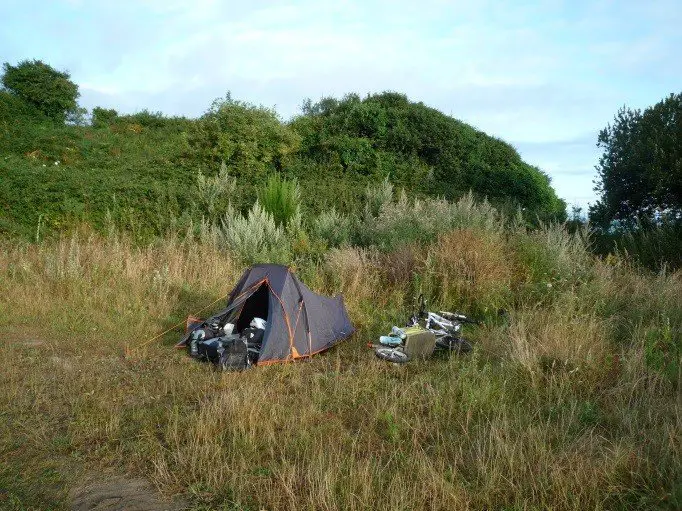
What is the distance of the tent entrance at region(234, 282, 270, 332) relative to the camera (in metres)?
8.78

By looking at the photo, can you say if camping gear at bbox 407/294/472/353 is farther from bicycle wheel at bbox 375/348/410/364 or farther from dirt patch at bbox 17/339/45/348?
dirt patch at bbox 17/339/45/348

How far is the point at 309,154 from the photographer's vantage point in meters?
20.8

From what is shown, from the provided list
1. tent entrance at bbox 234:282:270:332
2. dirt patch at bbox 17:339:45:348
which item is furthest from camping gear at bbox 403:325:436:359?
dirt patch at bbox 17:339:45:348

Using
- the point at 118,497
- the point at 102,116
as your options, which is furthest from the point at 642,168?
the point at 102,116

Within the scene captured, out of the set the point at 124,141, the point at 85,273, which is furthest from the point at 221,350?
the point at 124,141

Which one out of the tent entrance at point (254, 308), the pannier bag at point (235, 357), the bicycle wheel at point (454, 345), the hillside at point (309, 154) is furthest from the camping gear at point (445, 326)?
the hillside at point (309, 154)

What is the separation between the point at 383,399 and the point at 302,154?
622 inches

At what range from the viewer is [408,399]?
5.64 meters

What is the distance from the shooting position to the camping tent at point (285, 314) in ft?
24.7

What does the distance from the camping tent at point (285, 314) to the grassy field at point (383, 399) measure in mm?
315

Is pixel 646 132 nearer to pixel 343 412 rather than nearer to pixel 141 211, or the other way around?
pixel 141 211

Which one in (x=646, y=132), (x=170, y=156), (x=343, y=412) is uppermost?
(x=646, y=132)

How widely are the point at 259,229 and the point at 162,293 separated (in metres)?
2.93

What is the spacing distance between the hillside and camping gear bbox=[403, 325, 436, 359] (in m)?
7.71
